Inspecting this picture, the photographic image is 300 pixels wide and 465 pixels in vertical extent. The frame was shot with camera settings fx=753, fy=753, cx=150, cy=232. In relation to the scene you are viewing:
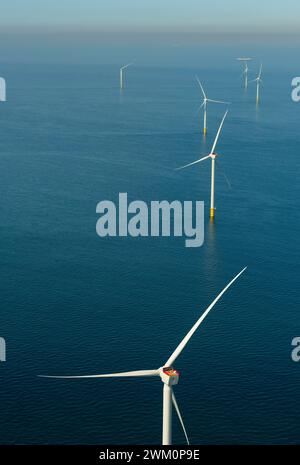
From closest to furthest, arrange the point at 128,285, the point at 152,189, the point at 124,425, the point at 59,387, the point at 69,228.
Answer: the point at 124,425 < the point at 59,387 < the point at 128,285 < the point at 69,228 < the point at 152,189

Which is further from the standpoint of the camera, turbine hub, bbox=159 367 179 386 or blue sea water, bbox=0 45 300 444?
blue sea water, bbox=0 45 300 444

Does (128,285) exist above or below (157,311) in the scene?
above

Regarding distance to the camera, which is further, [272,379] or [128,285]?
[128,285]

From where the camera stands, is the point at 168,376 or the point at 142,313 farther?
the point at 142,313

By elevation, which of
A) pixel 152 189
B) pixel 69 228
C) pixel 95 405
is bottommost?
pixel 95 405

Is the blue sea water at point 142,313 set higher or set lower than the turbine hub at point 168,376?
higher

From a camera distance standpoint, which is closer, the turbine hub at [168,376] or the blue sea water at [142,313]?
the turbine hub at [168,376]

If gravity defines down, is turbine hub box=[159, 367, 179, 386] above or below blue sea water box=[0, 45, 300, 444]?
below

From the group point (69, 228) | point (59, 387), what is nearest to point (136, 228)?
point (69, 228)

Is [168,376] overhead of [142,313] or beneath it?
beneath

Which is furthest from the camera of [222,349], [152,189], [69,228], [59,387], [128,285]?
[152,189]

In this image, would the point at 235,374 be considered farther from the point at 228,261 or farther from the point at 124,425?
the point at 228,261
